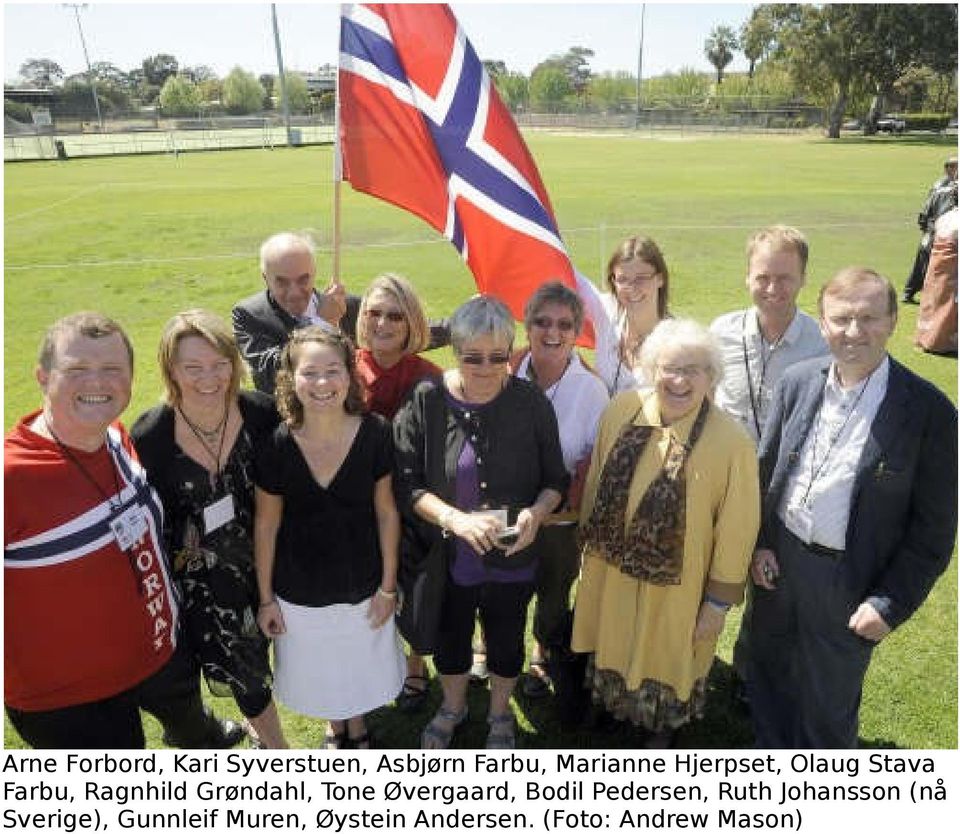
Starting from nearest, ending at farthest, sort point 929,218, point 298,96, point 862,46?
point 929,218
point 862,46
point 298,96

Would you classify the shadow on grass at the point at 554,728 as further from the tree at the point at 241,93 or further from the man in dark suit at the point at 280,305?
the tree at the point at 241,93

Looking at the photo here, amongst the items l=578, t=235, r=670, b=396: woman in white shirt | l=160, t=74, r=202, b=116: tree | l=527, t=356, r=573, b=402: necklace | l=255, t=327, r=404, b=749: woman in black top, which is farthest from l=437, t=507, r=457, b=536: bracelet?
l=160, t=74, r=202, b=116: tree

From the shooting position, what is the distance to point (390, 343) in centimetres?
332

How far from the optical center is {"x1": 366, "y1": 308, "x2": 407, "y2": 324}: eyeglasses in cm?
326

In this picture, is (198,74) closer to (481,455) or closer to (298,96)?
(298,96)

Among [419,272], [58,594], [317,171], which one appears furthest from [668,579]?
[317,171]

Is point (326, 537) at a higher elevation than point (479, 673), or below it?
higher

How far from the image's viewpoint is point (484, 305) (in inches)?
114

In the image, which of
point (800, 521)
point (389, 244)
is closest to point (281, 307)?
point (800, 521)

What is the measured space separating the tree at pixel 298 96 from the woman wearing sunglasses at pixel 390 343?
303ft

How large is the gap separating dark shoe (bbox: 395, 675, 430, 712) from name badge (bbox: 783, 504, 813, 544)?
2.10 meters

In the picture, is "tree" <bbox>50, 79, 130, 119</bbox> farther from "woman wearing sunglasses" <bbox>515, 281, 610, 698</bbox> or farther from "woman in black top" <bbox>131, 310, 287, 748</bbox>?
"woman wearing sunglasses" <bbox>515, 281, 610, 698</bbox>

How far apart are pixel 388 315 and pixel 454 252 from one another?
12846 mm

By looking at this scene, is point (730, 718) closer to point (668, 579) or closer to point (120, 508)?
point (668, 579)
